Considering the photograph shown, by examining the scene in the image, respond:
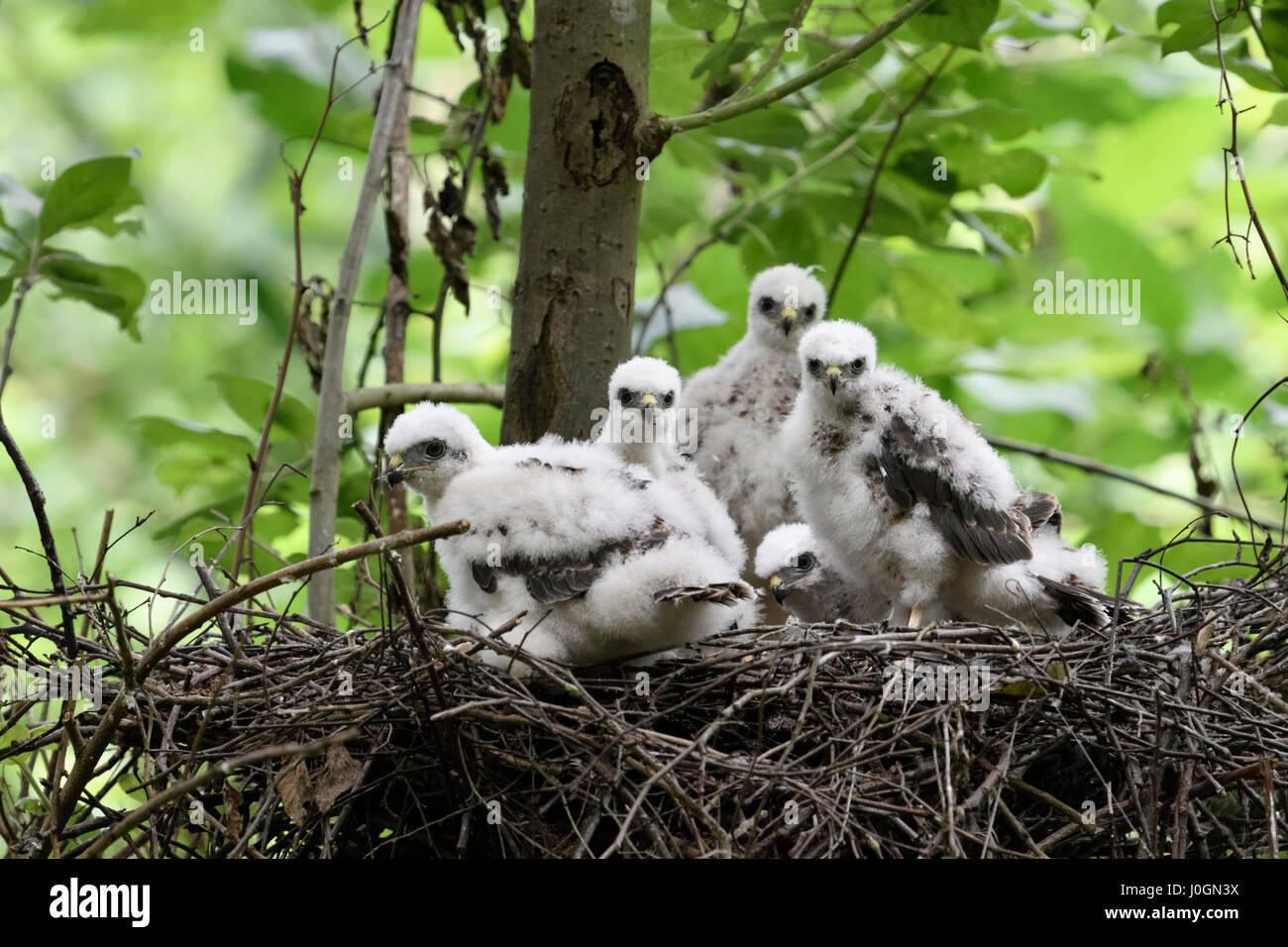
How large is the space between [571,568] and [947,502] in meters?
1.22

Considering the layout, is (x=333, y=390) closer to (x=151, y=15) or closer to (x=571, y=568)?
(x=571, y=568)

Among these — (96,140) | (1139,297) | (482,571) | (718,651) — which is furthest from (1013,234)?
(96,140)

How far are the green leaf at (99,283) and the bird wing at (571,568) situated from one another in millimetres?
2005

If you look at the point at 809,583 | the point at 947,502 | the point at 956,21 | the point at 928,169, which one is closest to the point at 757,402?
the point at 809,583

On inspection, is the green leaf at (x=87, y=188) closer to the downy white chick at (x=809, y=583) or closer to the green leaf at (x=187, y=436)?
the green leaf at (x=187, y=436)

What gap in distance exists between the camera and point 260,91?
534 cm

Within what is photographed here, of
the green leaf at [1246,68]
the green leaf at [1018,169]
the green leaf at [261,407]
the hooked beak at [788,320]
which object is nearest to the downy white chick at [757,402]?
the hooked beak at [788,320]

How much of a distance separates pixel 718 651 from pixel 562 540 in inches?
22.3

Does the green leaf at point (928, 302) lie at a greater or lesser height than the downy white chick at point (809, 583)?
greater

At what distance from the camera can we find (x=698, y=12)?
3.99 meters

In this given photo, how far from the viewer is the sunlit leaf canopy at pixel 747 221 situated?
4.47 meters

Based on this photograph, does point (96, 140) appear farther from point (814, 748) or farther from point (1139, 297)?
point (814, 748)

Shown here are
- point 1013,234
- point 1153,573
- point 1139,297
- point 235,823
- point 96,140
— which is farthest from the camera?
point 96,140

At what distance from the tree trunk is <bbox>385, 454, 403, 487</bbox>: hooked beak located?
540 mm
